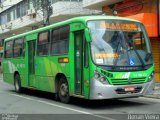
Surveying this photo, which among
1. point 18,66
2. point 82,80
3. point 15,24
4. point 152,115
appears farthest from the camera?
point 15,24

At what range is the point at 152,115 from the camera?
11.2m

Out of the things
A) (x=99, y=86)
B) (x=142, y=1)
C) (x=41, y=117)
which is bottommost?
(x=41, y=117)

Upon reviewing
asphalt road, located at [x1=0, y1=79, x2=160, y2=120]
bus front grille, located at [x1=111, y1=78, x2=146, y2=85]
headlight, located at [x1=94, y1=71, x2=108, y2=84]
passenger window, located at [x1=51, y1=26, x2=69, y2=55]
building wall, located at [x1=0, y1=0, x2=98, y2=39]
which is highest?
building wall, located at [x1=0, y1=0, x2=98, y2=39]

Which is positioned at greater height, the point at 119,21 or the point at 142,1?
the point at 142,1

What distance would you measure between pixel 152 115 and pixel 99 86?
1.90 metres

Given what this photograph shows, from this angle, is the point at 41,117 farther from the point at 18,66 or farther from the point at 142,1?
the point at 142,1

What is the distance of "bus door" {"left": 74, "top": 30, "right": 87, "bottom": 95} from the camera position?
43.3ft

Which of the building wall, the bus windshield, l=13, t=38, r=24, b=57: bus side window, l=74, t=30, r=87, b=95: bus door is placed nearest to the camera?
the bus windshield

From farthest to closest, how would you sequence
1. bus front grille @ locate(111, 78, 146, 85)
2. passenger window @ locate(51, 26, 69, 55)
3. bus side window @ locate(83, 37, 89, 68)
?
passenger window @ locate(51, 26, 69, 55) → bus side window @ locate(83, 37, 89, 68) → bus front grille @ locate(111, 78, 146, 85)

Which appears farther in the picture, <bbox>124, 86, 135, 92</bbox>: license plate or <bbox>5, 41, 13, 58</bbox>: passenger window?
<bbox>5, 41, 13, 58</bbox>: passenger window

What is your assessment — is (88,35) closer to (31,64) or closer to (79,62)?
(79,62)

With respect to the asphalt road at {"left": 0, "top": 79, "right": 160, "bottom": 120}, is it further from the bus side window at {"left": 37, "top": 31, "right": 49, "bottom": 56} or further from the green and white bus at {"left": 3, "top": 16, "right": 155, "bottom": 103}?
the bus side window at {"left": 37, "top": 31, "right": 49, "bottom": 56}

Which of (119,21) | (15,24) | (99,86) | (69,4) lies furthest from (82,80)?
(15,24)

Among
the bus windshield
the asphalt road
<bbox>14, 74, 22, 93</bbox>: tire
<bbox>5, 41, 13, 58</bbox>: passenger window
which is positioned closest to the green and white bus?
the bus windshield
